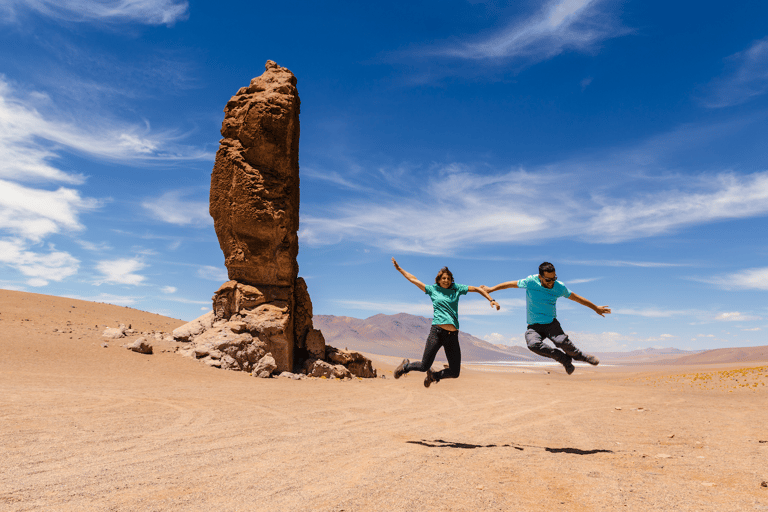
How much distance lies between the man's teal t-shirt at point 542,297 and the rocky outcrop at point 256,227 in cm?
1211

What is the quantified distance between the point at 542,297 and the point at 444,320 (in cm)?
161

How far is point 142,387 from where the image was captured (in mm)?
11789

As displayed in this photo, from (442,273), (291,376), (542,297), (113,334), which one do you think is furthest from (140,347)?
(542,297)

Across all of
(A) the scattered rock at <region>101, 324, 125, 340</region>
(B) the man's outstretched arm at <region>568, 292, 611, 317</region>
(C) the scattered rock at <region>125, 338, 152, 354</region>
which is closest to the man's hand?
(B) the man's outstretched arm at <region>568, 292, 611, 317</region>

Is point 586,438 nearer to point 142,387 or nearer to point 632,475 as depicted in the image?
point 632,475

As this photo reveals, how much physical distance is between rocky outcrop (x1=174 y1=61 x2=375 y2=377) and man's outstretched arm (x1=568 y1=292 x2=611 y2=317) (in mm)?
12515

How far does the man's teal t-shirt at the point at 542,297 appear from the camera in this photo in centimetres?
727

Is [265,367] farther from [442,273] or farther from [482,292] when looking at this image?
[482,292]

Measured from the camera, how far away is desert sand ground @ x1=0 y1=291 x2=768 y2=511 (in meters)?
4.12

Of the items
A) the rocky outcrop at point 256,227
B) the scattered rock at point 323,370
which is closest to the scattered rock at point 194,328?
the rocky outcrop at point 256,227

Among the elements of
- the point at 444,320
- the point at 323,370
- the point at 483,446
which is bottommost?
the point at 483,446

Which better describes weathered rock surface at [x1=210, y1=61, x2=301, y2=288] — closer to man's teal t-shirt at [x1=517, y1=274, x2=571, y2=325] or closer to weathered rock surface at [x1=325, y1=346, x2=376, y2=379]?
weathered rock surface at [x1=325, y1=346, x2=376, y2=379]

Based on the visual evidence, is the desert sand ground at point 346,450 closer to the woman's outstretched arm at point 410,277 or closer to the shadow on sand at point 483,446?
the shadow on sand at point 483,446

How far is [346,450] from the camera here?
19.8 ft
